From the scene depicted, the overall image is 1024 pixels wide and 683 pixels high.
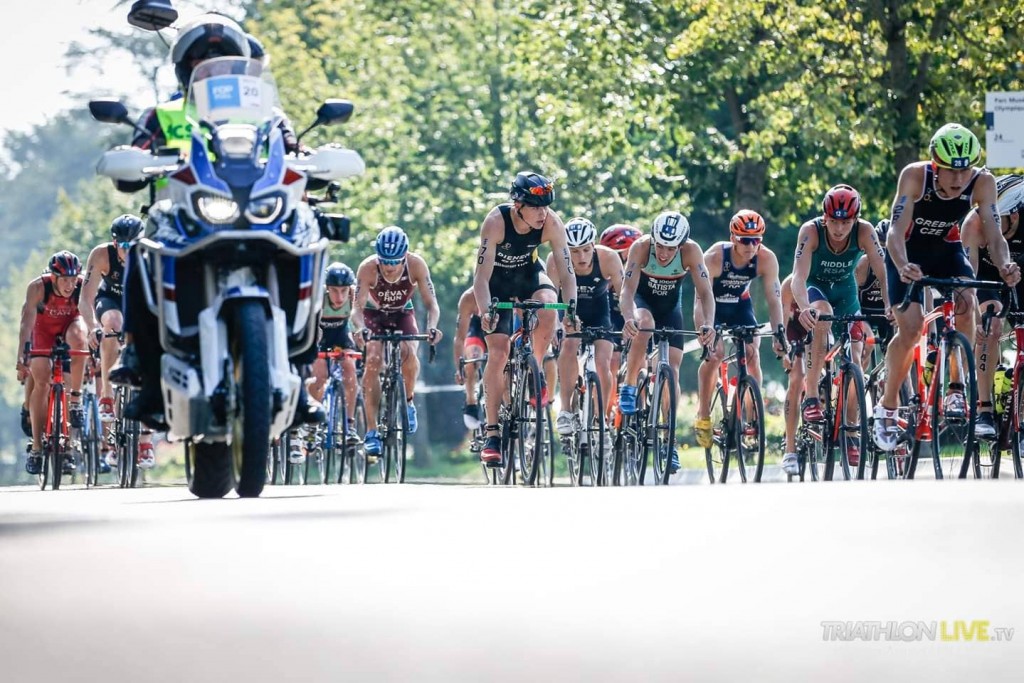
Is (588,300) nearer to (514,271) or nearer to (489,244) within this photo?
(514,271)

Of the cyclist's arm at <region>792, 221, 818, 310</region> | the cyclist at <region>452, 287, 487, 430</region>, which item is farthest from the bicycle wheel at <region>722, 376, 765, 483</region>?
the cyclist at <region>452, 287, 487, 430</region>

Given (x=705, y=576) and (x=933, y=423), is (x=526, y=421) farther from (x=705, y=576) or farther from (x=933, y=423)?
(x=705, y=576)

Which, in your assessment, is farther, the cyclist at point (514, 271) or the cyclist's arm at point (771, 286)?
the cyclist's arm at point (771, 286)

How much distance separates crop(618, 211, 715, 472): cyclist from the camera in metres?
16.7

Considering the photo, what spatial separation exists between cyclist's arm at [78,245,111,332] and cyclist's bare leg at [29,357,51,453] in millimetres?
2334

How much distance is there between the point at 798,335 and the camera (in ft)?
56.6

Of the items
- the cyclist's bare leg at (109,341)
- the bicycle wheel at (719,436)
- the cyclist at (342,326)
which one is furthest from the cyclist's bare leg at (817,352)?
the cyclist's bare leg at (109,341)

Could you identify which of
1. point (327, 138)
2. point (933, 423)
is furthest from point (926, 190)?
point (327, 138)

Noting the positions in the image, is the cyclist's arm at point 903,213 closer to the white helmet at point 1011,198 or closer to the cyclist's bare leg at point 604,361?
the white helmet at point 1011,198

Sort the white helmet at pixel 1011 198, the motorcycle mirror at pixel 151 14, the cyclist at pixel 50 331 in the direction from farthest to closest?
the cyclist at pixel 50 331 < the white helmet at pixel 1011 198 < the motorcycle mirror at pixel 151 14

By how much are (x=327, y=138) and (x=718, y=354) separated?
30.9m

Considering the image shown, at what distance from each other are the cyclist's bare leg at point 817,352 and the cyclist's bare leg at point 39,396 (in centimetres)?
732

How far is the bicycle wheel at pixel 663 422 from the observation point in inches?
645

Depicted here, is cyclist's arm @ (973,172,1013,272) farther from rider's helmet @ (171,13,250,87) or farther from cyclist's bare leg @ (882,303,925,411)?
rider's helmet @ (171,13,250,87)
